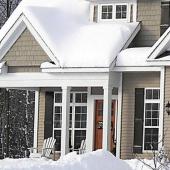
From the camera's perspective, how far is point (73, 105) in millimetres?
22094

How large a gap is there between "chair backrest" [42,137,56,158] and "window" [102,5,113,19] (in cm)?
463

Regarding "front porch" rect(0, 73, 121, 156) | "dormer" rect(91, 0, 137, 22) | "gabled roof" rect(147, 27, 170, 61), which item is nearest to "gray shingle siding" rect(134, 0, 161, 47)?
"dormer" rect(91, 0, 137, 22)

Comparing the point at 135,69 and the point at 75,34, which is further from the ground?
the point at 75,34

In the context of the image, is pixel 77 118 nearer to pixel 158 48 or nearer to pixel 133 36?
pixel 133 36

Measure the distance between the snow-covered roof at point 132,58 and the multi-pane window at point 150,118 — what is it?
1.21 m

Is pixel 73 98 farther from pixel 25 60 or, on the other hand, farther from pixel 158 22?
pixel 158 22

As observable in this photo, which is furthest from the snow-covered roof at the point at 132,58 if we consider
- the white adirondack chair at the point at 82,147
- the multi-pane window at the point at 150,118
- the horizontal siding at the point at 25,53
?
the white adirondack chair at the point at 82,147

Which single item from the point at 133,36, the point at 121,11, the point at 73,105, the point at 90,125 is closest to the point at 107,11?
the point at 121,11

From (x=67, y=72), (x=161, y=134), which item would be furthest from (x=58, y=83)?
(x=161, y=134)

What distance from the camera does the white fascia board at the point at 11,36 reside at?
20.9m

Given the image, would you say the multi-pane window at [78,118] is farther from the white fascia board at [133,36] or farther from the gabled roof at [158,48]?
the gabled roof at [158,48]

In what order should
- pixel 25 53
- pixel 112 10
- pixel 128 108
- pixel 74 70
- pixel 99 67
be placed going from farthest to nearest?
pixel 112 10 < pixel 25 53 < pixel 128 108 < pixel 74 70 < pixel 99 67

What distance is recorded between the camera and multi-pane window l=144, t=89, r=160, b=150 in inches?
782

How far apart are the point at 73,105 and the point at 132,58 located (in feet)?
12.1
